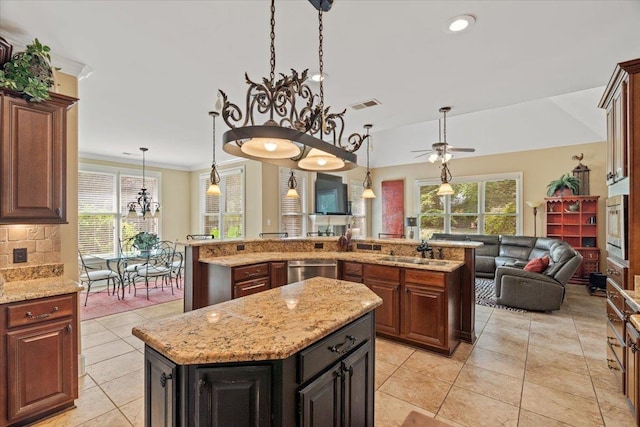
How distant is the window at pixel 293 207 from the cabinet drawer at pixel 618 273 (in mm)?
5245

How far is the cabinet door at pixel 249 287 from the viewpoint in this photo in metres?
3.46

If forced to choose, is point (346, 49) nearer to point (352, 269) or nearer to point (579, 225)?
point (352, 269)

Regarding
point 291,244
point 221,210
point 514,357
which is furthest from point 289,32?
point 221,210

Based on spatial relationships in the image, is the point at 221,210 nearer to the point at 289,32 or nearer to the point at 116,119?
the point at 116,119

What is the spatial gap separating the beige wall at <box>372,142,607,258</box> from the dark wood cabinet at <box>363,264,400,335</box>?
18.0ft

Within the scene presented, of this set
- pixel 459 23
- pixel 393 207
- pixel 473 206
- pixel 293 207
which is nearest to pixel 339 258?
pixel 459 23

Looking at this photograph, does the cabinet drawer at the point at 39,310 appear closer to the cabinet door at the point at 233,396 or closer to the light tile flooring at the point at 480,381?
the light tile flooring at the point at 480,381

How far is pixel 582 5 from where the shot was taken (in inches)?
77.6

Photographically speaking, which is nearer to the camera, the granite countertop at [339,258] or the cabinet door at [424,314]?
the cabinet door at [424,314]

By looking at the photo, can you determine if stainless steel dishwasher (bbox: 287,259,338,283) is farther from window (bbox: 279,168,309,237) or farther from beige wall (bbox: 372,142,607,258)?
beige wall (bbox: 372,142,607,258)

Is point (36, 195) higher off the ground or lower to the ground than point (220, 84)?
lower

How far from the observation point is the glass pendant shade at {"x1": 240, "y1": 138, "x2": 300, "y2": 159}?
166 cm

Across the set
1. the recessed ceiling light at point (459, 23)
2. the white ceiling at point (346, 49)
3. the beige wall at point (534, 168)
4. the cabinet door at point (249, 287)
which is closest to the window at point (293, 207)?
the white ceiling at point (346, 49)

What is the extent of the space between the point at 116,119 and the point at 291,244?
309 centimetres
